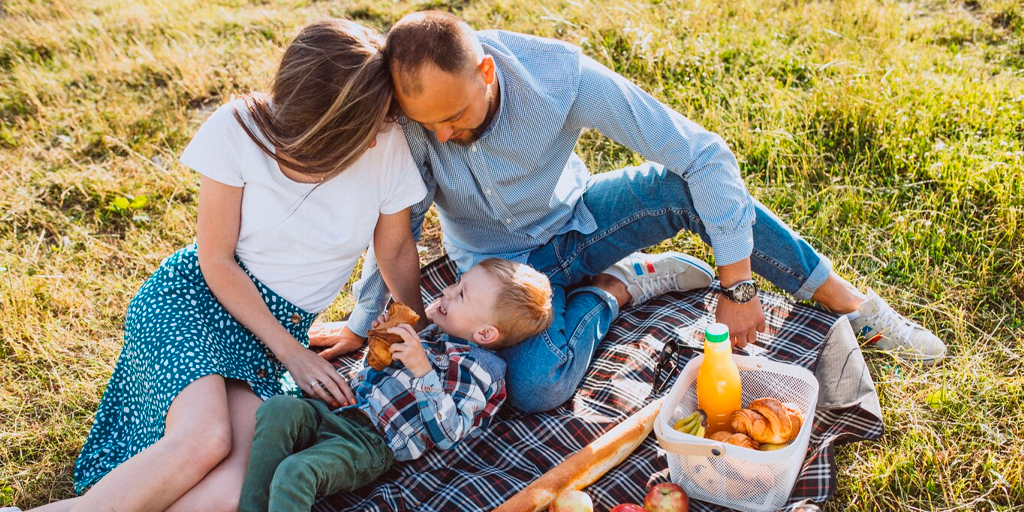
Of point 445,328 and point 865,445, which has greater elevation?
point 445,328

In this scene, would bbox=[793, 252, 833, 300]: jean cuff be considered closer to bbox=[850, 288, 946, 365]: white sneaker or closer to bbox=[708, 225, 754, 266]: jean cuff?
bbox=[850, 288, 946, 365]: white sneaker

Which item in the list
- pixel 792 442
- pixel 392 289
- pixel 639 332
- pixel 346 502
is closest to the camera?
pixel 792 442

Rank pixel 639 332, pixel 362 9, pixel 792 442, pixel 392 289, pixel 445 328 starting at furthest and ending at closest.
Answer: pixel 362 9, pixel 639 332, pixel 392 289, pixel 445 328, pixel 792 442

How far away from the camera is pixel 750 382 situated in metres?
2.91

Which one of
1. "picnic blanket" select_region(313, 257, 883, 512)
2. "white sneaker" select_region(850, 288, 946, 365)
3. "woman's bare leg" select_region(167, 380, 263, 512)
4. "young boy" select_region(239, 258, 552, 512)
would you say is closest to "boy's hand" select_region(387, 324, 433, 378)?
"young boy" select_region(239, 258, 552, 512)

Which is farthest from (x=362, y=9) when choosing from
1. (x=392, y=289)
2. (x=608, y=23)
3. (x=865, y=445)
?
(x=865, y=445)

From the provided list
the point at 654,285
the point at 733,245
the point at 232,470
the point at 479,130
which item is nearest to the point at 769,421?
the point at 733,245

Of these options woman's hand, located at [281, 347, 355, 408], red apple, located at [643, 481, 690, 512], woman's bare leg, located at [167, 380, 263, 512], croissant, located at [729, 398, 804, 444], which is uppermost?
croissant, located at [729, 398, 804, 444]

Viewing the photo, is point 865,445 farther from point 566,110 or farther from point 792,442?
point 566,110

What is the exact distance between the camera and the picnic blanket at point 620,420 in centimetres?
281

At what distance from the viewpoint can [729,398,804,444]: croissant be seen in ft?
8.52

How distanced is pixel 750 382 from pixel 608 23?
3680mm

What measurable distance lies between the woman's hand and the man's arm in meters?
1.33

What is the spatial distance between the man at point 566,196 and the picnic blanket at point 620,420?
0.36 ft
